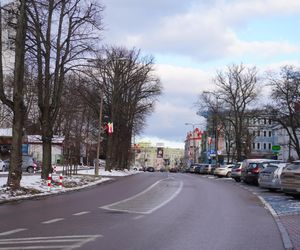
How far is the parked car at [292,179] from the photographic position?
69.3 feet

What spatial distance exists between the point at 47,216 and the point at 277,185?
A: 15.6m

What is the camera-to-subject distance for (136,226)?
12.1 metres

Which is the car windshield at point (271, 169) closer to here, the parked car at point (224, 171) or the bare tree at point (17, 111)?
the bare tree at point (17, 111)

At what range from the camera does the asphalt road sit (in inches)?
383

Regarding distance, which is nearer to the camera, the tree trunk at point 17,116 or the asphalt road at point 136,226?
the asphalt road at point 136,226

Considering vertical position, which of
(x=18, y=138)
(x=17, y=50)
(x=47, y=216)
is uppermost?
(x=17, y=50)

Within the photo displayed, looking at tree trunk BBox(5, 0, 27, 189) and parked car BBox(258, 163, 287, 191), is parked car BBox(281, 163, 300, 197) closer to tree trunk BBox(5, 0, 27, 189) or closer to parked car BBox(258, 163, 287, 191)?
parked car BBox(258, 163, 287, 191)

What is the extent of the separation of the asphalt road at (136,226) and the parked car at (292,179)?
10.6 feet

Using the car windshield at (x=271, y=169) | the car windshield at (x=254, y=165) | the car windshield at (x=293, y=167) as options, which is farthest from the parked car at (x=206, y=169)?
the car windshield at (x=293, y=167)

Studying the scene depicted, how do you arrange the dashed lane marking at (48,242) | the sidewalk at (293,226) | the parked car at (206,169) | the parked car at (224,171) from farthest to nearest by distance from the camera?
1. the parked car at (206,169)
2. the parked car at (224,171)
3. the sidewalk at (293,226)
4. the dashed lane marking at (48,242)

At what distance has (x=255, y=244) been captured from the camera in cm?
1008

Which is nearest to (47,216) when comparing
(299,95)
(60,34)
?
(60,34)

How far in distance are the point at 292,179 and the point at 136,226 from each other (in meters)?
11.1

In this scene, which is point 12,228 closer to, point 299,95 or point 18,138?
point 18,138
